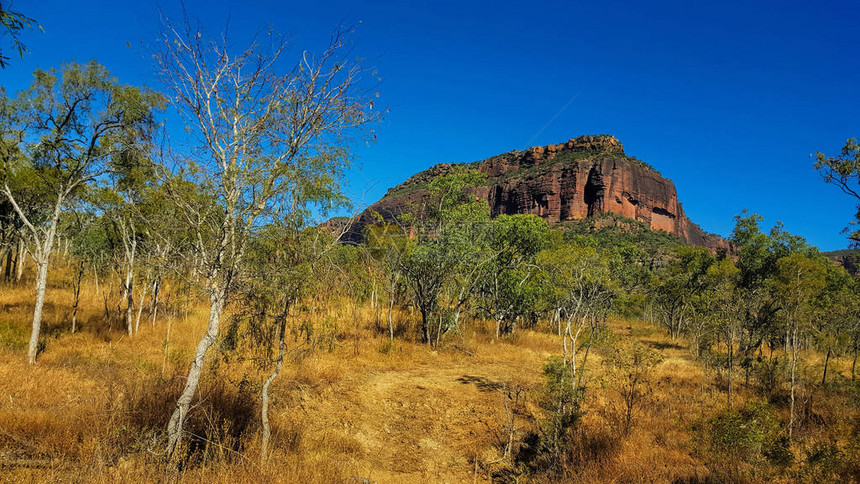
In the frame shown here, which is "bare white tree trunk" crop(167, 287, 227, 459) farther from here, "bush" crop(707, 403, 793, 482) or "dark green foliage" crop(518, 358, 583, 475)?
"bush" crop(707, 403, 793, 482)

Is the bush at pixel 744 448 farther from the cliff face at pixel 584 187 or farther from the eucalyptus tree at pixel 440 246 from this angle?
the cliff face at pixel 584 187

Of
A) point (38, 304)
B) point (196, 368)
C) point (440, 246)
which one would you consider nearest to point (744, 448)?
point (196, 368)

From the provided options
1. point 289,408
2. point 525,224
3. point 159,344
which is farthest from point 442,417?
point 525,224

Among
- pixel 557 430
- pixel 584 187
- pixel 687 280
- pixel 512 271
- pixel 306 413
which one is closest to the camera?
pixel 557 430

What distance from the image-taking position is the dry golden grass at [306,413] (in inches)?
203

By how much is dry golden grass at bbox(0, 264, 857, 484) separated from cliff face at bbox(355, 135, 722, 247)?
11119cm

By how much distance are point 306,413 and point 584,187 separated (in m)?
154

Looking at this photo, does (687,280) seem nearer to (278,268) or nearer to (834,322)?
(834,322)

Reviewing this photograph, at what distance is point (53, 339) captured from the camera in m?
11.2

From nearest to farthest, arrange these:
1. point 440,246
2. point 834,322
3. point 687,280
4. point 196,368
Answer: point 196,368 → point 834,322 → point 440,246 → point 687,280

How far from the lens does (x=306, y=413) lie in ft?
29.1

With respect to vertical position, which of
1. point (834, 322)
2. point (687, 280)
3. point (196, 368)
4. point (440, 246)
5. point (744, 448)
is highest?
point (687, 280)

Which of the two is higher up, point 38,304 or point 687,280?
point 687,280

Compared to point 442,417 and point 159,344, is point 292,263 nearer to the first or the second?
point 442,417
